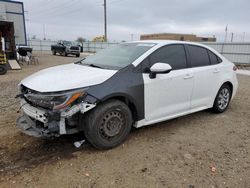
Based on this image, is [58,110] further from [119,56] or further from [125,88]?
[119,56]

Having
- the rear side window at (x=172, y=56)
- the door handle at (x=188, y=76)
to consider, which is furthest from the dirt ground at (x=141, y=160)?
the rear side window at (x=172, y=56)

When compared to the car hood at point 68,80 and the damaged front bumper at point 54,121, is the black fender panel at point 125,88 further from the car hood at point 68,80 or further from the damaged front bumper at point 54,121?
the damaged front bumper at point 54,121

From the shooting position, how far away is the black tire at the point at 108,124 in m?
2.69

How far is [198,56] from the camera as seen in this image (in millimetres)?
3955

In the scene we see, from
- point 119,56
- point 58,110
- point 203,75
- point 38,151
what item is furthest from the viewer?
point 203,75

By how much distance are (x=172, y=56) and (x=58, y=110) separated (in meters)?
2.13

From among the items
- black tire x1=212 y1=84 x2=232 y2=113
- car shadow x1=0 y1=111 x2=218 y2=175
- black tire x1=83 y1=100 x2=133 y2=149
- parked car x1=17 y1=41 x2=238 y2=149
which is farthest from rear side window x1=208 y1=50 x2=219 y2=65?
black tire x1=83 y1=100 x2=133 y2=149

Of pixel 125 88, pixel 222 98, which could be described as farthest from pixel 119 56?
pixel 222 98

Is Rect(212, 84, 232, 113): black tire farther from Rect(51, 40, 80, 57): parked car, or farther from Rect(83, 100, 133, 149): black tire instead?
Rect(51, 40, 80, 57): parked car

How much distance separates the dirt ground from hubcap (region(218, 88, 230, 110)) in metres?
0.75

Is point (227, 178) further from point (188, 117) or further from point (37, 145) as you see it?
point (37, 145)

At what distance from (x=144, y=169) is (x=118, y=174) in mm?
335

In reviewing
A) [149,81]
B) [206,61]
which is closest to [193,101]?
[206,61]

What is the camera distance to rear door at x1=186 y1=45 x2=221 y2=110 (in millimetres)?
3807
